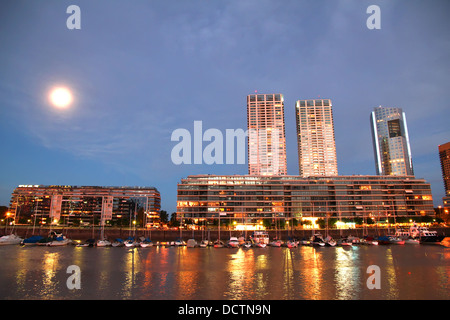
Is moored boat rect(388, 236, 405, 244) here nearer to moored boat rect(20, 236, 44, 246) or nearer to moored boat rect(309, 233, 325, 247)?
moored boat rect(309, 233, 325, 247)

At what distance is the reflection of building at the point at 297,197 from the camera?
168m

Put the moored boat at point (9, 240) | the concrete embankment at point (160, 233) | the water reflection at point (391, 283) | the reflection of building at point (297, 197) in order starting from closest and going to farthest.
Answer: the water reflection at point (391, 283)
the moored boat at point (9, 240)
the concrete embankment at point (160, 233)
the reflection of building at point (297, 197)

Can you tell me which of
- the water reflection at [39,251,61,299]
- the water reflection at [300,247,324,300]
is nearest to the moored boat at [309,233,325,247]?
the water reflection at [300,247,324,300]

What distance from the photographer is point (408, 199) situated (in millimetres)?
177625

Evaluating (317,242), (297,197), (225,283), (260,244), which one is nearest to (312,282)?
(225,283)

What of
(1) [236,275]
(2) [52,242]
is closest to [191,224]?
(2) [52,242]

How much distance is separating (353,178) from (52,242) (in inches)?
6513

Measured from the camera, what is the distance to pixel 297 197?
174375mm

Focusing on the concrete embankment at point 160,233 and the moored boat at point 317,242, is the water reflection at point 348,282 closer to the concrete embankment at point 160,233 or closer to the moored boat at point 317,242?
the moored boat at point 317,242

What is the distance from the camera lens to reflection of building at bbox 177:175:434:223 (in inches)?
6624

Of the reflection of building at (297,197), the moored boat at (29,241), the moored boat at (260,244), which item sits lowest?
the moored boat at (260,244)

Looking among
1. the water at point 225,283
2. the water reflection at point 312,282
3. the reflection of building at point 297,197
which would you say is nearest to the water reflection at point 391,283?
the water at point 225,283

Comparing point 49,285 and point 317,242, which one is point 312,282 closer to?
point 49,285
